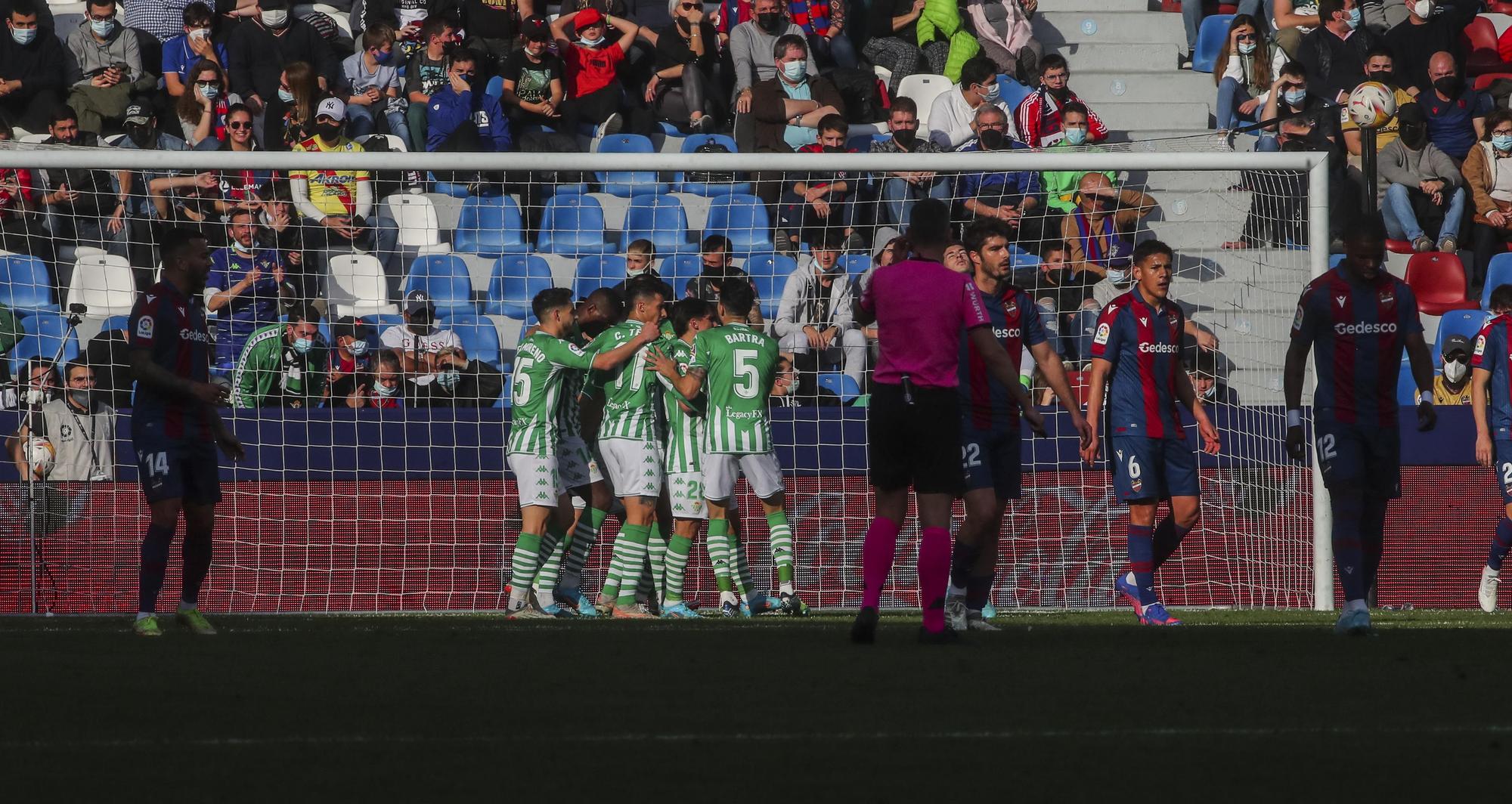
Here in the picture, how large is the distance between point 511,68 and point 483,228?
3.03 meters

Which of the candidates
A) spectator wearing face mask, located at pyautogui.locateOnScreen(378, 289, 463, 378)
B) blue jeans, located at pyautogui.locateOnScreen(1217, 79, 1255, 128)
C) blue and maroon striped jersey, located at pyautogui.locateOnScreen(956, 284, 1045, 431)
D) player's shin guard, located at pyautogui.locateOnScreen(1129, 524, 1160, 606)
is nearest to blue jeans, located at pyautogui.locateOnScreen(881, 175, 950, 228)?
spectator wearing face mask, located at pyautogui.locateOnScreen(378, 289, 463, 378)

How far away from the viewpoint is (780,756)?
14.9 feet

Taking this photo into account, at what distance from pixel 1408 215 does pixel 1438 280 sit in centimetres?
85

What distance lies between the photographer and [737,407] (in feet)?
38.7

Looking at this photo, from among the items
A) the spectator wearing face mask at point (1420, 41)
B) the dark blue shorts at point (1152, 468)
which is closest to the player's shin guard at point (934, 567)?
the dark blue shorts at point (1152, 468)

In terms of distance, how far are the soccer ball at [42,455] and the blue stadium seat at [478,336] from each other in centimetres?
284

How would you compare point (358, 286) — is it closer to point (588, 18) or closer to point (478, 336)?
point (478, 336)

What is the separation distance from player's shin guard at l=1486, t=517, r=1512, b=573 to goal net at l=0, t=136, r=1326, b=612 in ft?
3.80

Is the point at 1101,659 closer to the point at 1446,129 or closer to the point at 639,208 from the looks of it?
the point at 639,208

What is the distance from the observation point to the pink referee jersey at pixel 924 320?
774cm

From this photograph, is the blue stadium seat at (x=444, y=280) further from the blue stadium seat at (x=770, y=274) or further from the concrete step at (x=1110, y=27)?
the concrete step at (x=1110, y=27)

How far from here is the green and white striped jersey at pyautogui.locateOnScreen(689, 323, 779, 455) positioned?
1175 centimetres

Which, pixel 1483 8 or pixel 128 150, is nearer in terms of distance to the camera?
pixel 128 150

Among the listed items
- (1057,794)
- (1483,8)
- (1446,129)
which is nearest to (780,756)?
(1057,794)
